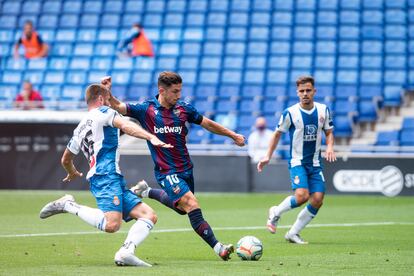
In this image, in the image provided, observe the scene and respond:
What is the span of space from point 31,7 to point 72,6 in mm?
1519

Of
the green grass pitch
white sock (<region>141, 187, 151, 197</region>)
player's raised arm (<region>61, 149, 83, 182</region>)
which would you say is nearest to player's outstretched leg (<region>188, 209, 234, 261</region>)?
the green grass pitch

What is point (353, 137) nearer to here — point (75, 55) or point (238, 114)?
point (238, 114)

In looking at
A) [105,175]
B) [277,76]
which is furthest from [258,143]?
[105,175]

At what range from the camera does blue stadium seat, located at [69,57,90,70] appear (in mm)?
30117

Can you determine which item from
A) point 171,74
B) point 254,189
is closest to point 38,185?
point 254,189

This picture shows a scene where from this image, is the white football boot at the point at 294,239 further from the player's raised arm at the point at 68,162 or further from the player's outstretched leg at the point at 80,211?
the player's outstretched leg at the point at 80,211

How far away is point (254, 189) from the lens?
77.8 feet

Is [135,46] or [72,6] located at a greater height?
[72,6]

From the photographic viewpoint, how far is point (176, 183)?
1030 cm

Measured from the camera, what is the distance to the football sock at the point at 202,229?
10.1m

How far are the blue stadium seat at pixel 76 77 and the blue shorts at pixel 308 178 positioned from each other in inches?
684

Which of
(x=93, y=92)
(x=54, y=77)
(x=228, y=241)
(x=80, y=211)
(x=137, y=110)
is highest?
(x=54, y=77)

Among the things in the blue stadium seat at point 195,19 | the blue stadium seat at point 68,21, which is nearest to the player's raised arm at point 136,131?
the blue stadium seat at point 195,19

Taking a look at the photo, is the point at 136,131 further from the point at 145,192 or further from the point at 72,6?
the point at 72,6
